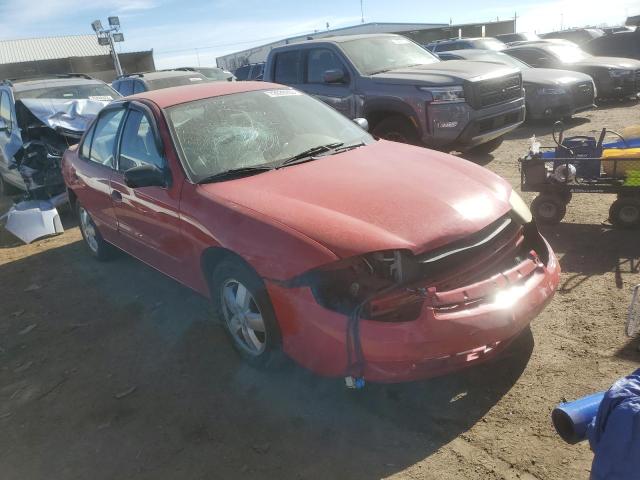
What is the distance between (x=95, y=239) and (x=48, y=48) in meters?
40.5

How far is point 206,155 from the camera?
341 cm

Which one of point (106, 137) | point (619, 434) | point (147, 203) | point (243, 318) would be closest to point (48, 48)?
point (106, 137)

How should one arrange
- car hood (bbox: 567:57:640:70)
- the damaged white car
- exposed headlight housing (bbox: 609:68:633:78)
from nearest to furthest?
the damaged white car, exposed headlight housing (bbox: 609:68:633:78), car hood (bbox: 567:57:640:70)

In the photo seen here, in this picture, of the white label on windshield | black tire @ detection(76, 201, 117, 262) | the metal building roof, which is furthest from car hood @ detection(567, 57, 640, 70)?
the metal building roof

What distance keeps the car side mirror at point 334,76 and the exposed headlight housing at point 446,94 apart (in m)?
1.24

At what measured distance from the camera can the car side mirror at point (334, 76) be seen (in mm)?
6875

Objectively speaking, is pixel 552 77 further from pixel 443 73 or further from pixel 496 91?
pixel 443 73

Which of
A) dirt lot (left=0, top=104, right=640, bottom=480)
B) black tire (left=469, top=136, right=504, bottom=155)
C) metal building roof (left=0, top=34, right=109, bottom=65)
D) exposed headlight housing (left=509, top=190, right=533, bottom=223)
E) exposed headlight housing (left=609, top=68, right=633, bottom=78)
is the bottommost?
dirt lot (left=0, top=104, right=640, bottom=480)

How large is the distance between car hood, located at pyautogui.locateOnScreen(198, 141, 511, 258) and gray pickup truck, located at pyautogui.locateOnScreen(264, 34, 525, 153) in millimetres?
3035

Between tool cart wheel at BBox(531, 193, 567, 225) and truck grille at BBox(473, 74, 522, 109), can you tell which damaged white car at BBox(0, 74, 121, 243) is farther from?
tool cart wheel at BBox(531, 193, 567, 225)

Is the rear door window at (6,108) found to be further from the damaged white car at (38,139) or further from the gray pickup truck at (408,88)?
the gray pickup truck at (408,88)

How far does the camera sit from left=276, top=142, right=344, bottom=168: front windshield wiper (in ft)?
11.2

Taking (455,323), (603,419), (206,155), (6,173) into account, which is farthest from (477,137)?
(6,173)

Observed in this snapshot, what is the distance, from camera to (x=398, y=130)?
671 centimetres
